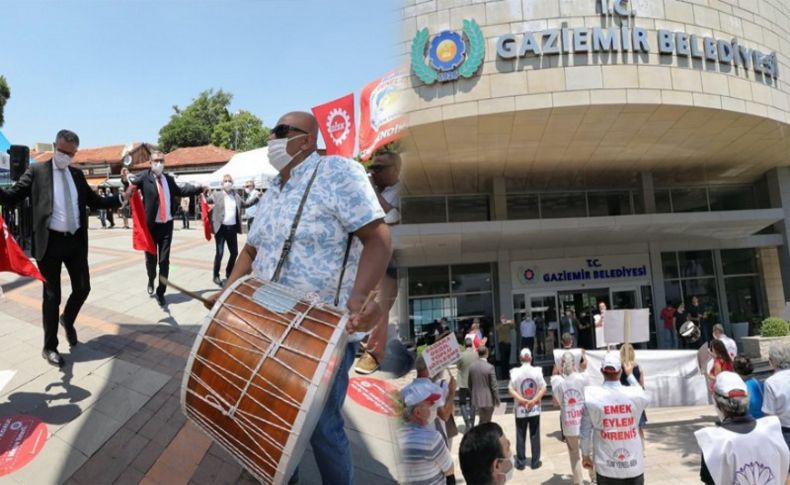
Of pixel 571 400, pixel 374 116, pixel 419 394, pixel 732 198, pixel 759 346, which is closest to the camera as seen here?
pixel 419 394

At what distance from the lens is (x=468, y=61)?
13.8 m

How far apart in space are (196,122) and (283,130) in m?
54.4

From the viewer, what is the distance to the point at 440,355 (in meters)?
4.38

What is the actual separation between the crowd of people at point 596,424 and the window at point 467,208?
36.4ft

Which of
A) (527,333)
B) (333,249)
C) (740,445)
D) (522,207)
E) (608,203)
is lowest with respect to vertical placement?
(740,445)

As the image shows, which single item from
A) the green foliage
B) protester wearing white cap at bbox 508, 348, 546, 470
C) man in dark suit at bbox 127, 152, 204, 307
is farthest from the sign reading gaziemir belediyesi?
man in dark suit at bbox 127, 152, 204, 307

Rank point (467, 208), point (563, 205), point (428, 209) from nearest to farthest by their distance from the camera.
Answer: point (428, 209)
point (467, 208)
point (563, 205)

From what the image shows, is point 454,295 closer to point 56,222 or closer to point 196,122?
point 56,222

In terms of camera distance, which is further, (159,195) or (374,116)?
(374,116)

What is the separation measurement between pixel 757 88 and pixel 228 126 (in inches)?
1756

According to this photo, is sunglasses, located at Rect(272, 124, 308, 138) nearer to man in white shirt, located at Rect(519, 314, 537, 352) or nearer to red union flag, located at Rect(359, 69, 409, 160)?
red union flag, located at Rect(359, 69, 409, 160)

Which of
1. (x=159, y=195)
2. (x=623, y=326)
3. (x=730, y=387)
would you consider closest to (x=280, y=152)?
(x=730, y=387)

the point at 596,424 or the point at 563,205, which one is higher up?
the point at 563,205

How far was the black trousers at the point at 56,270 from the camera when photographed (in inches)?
162
